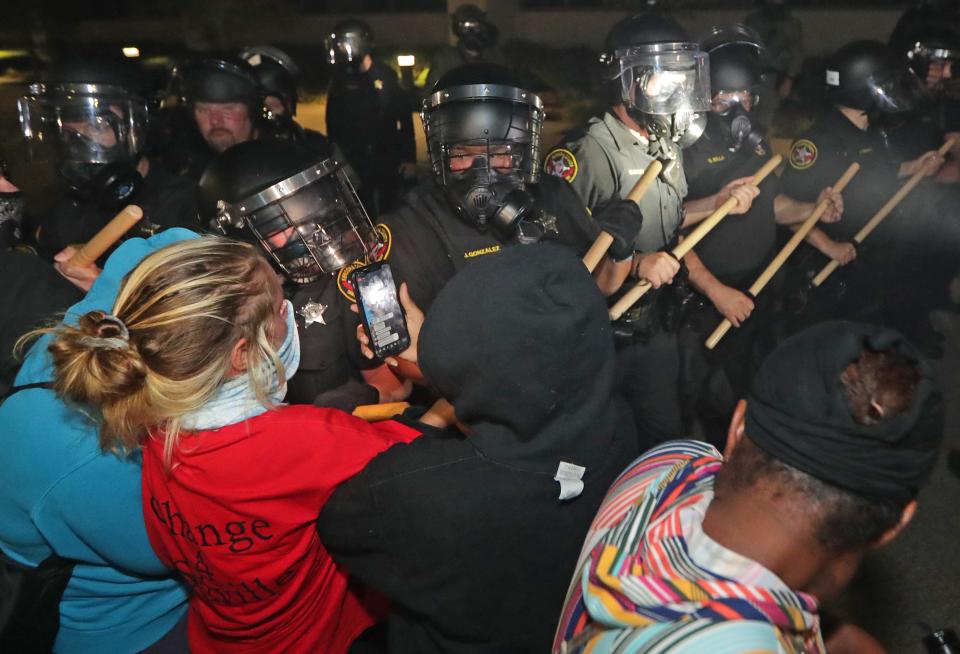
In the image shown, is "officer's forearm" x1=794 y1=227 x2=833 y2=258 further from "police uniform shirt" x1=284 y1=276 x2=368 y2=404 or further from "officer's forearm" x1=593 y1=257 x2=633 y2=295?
"police uniform shirt" x1=284 y1=276 x2=368 y2=404

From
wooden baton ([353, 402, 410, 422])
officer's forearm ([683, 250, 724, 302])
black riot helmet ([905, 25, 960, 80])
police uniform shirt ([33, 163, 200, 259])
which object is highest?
black riot helmet ([905, 25, 960, 80])

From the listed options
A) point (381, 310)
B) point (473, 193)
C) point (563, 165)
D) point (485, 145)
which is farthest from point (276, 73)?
point (381, 310)

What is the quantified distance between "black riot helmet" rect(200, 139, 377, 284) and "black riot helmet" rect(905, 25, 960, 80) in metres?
4.58

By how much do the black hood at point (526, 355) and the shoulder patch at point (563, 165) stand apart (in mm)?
1823

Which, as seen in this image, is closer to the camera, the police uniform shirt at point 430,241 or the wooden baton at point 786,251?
the police uniform shirt at point 430,241

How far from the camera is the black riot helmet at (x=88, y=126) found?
304cm

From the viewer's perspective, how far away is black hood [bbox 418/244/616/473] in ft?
3.95

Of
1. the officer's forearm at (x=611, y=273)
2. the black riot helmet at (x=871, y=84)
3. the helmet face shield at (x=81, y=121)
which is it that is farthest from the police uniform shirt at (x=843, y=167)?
the helmet face shield at (x=81, y=121)

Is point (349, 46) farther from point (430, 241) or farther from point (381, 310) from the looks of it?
point (381, 310)

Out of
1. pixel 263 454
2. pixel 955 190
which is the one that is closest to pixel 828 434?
pixel 263 454

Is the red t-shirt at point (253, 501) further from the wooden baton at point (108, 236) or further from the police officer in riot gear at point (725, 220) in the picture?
the police officer in riot gear at point (725, 220)

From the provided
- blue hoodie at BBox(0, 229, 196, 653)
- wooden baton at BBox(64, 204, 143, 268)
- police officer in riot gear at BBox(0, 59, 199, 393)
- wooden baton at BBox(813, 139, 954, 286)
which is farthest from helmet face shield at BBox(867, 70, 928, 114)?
blue hoodie at BBox(0, 229, 196, 653)

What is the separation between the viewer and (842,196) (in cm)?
397

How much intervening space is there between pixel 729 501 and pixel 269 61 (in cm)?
470
